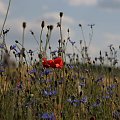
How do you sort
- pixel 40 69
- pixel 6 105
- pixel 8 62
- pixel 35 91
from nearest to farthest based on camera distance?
pixel 8 62 → pixel 6 105 → pixel 35 91 → pixel 40 69

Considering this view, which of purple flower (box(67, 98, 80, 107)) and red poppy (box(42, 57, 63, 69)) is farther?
purple flower (box(67, 98, 80, 107))

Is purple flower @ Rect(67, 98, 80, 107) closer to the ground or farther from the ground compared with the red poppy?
closer to the ground

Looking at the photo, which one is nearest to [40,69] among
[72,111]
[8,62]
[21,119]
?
[72,111]

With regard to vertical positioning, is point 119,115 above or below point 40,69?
below

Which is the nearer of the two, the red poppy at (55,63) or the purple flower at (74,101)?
the red poppy at (55,63)

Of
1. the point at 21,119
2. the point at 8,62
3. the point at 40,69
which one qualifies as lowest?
the point at 21,119

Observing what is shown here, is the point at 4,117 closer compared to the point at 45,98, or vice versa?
the point at 4,117

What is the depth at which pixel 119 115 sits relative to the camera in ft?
11.8

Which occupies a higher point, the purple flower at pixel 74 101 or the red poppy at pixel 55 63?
the red poppy at pixel 55 63

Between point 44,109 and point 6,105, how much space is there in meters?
0.34

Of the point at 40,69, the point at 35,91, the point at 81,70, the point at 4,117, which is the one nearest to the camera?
the point at 4,117

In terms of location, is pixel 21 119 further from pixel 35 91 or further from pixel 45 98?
pixel 35 91

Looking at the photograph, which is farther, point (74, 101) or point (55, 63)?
point (74, 101)

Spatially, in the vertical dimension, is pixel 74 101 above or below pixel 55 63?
below
